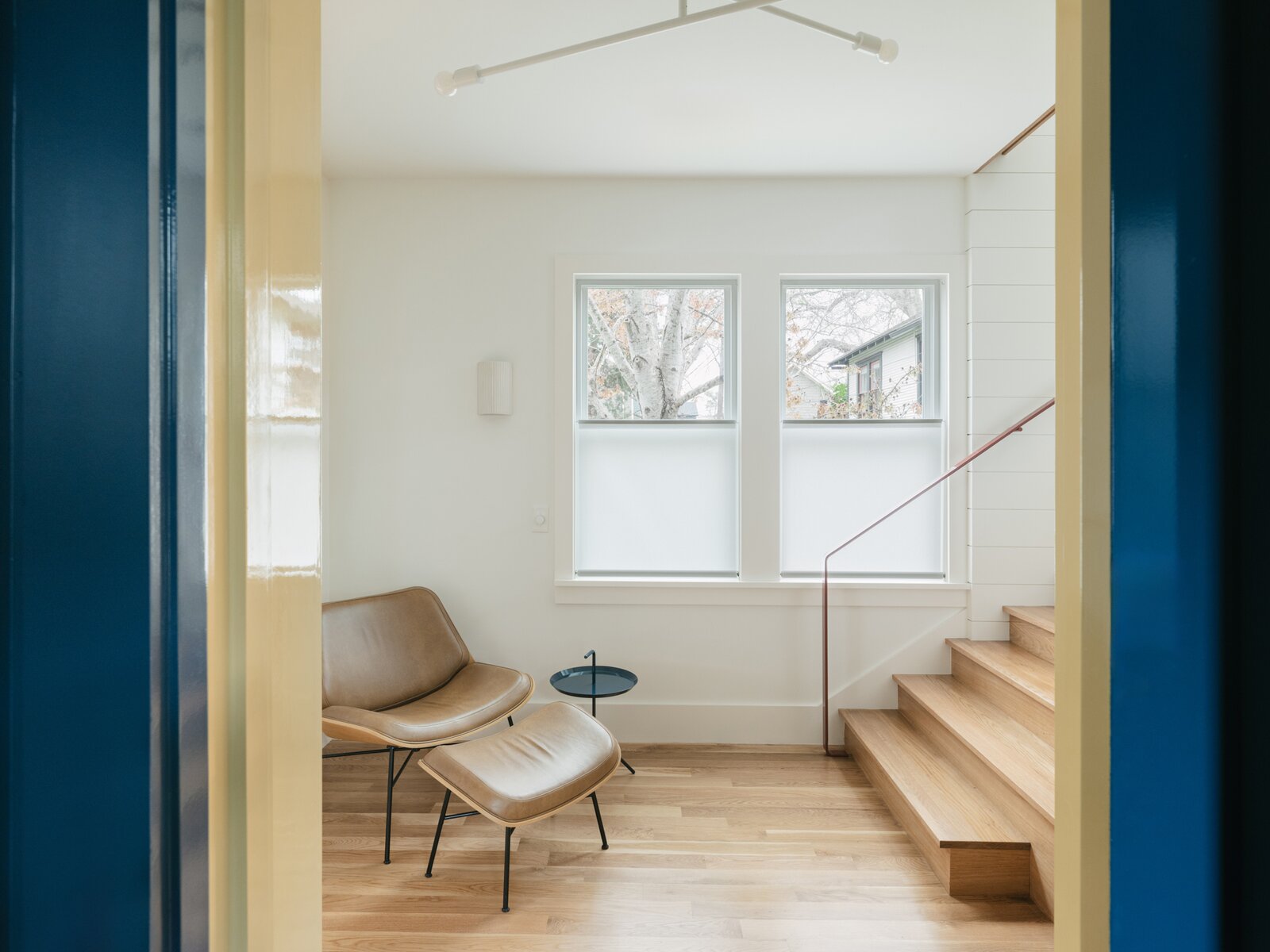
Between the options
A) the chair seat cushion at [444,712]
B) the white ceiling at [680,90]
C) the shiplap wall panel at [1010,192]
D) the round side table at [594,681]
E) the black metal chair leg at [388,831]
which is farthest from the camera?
the shiplap wall panel at [1010,192]

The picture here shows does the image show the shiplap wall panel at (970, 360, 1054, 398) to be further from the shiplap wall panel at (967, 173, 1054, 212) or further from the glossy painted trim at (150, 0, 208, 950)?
the glossy painted trim at (150, 0, 208, 950)

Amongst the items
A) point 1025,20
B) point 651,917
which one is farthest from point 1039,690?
point 1025,20

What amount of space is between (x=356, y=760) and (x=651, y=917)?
1.81 metres

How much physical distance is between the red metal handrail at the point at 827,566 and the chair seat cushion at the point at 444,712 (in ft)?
4.69

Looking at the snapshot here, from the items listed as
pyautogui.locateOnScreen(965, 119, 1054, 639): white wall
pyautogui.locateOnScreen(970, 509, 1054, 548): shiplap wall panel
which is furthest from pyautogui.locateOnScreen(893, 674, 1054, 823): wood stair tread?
pyautogui.locateOnScreen(970, 509, 1054, 548): shiplap wall panel

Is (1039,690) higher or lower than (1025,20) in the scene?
lower

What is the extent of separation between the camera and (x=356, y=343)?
3357 millimetres

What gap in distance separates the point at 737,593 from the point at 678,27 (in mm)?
2418

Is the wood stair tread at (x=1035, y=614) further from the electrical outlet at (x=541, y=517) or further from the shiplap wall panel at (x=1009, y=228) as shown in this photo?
the electrical outlet at (x=541, y=517)

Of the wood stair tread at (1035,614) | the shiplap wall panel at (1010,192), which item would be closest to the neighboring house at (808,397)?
the shiplap wall panel at (1010,192)

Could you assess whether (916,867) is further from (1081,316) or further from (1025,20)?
(1025,20)

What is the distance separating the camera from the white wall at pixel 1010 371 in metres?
3.25

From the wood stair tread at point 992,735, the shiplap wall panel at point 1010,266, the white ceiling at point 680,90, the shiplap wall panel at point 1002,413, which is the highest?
the white ceiling at point 680,90

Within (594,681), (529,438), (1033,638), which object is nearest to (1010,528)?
(1033,638)
